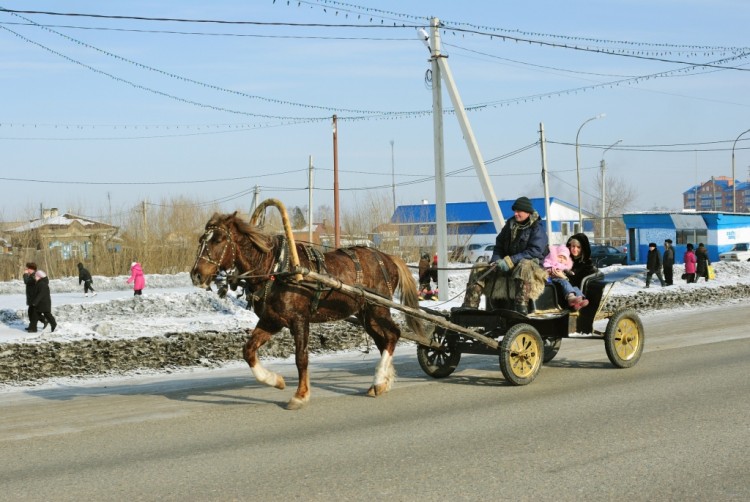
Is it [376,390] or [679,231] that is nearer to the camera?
[376,390]

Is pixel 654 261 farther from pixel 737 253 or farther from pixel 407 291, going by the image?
pixel 407 291

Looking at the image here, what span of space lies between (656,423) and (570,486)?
2337 millimetres

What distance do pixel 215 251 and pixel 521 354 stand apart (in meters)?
3.77

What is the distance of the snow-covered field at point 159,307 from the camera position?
17.1 metres

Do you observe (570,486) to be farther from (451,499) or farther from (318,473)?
(318,473)

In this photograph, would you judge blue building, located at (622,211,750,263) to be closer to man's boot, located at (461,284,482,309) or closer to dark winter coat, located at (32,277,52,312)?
dark winter coat, located at (32,277,52,312)

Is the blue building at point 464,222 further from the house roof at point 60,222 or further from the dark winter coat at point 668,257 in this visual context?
the dark winter coat at point 668,257

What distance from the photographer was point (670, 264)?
33.1 m

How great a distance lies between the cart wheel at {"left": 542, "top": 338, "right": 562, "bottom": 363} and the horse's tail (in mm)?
2310

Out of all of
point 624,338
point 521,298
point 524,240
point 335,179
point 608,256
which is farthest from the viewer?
point 608,256

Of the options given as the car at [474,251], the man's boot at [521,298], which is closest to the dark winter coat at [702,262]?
the man's boot at [521,298]

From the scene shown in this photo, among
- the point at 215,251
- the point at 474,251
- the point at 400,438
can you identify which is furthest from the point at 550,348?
the point at 474,251

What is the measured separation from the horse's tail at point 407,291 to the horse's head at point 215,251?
7.61 ft

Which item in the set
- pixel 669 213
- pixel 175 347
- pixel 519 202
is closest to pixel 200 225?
pixel 669 213
